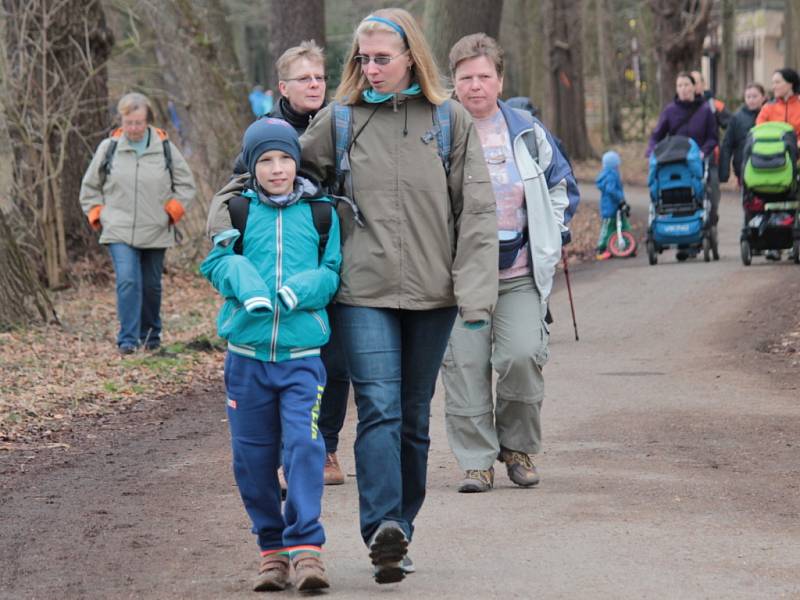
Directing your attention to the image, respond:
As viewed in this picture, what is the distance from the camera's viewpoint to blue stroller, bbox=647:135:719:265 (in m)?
17.6

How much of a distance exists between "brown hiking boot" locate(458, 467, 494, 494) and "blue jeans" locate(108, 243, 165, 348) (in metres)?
5.90

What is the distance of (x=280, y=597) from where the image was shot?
5289 millimetres

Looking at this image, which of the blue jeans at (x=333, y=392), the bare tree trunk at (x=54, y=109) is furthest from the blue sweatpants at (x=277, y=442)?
the bare tree trunk at (x=54, y=109)

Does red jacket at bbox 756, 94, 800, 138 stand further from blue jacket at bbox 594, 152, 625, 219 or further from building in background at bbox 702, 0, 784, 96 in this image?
building in background at bbox 702, 0, 784, 96

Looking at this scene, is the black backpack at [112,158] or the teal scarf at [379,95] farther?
the black backpack at [112,158]

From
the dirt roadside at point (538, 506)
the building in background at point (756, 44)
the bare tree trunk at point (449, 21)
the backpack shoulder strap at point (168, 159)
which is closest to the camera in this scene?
the dirt roadside at point (538, 506)

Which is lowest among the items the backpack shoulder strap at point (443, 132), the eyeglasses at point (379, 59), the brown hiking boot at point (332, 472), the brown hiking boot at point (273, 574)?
the brown hiking boot at point (332, 472)

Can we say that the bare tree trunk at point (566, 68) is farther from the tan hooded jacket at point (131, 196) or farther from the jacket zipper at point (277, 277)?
the jacket zipper at point (277, 277)

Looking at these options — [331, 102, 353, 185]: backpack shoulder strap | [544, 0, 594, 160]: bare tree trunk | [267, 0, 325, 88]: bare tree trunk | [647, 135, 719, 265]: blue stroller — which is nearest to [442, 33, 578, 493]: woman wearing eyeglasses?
[331, 102, 353, 185]: backpack shoulder strap

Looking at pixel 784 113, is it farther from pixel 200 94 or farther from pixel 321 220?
pixel 321 220

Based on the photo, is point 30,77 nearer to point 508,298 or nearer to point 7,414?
point 7,414

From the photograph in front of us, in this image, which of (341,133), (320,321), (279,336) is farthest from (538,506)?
(341,133)

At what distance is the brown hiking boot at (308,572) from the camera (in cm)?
522

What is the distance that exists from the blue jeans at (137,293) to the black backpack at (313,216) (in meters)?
7.33
